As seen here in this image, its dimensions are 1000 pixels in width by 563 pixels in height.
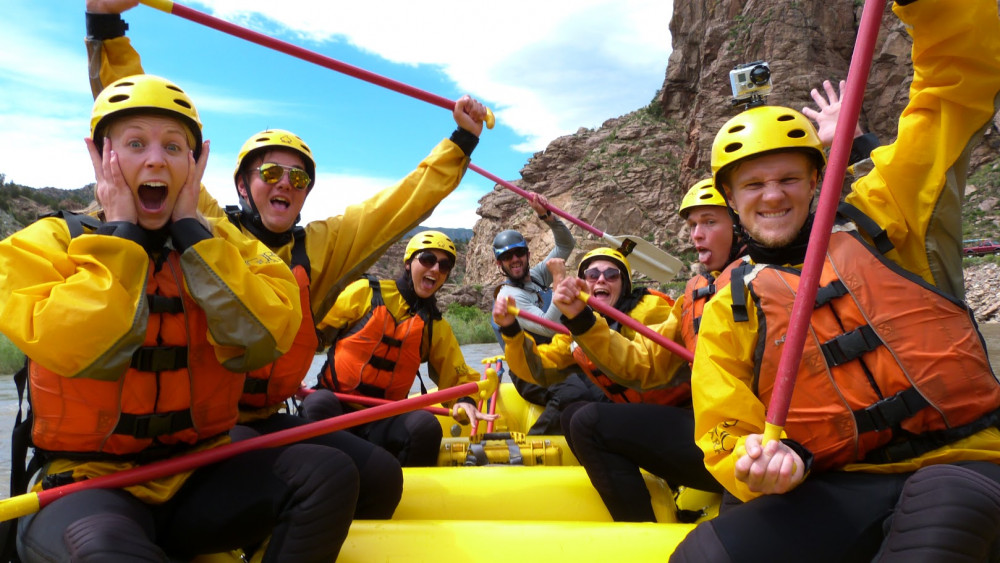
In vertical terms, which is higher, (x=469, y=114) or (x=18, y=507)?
(x=469, y=114)

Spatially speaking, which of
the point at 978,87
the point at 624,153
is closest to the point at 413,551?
the point at 978,87

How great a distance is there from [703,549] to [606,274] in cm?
244

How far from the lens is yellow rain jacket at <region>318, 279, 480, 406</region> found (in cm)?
402

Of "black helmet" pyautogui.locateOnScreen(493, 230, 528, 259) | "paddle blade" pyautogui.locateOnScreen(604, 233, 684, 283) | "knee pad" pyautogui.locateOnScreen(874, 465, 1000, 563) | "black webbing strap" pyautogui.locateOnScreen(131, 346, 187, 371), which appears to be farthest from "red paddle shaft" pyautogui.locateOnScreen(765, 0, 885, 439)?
"black helmet" pyautogui.locateOnScreen(493, 230, 528, 259)

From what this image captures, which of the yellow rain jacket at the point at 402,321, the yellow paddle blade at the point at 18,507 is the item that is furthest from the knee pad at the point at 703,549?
the yellow rain jacket at the point at 402,321

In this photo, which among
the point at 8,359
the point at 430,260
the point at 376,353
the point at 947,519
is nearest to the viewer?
the point at 947,519

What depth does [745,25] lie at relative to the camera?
41594 millimetres

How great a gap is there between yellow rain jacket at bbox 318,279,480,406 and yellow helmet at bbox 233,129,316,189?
4.47 ft

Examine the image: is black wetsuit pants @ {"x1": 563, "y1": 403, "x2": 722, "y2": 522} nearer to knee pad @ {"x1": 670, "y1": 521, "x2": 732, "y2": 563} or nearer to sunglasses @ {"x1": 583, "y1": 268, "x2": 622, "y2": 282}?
knee pad @ {"x1": 670, "y1": 521, "x2": 732, "y2": 563}

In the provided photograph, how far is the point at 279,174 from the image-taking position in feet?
8.63

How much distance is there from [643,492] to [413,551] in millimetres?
1083

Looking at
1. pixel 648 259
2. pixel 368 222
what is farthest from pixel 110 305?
pixel 648 259

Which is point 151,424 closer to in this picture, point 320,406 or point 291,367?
point 291,367

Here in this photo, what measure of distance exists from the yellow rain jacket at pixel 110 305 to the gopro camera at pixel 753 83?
1928 millimetres
